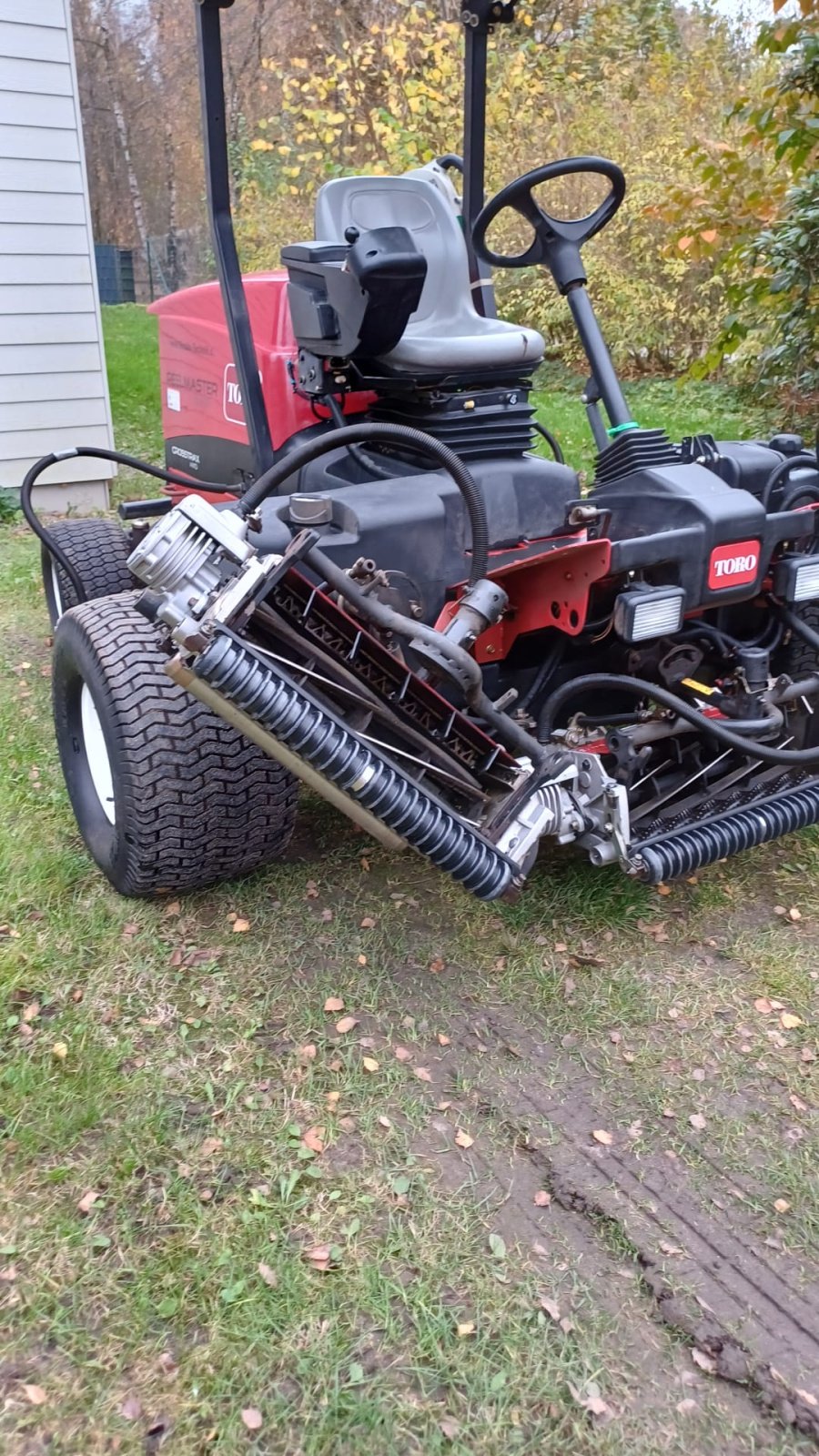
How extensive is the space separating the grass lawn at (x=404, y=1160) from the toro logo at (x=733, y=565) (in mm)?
845

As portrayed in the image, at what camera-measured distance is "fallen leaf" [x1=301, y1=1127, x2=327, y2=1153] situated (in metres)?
2.20

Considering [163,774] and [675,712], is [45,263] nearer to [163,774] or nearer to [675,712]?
[163,774]

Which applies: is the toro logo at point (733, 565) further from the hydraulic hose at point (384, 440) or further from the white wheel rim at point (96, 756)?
the white wheel rim at point (96, 756)

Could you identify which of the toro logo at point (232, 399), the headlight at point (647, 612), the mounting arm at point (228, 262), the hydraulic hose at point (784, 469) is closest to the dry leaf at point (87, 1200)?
the headlight at point (647, 612)

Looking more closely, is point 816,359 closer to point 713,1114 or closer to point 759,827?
point 759,827

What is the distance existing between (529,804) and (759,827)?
598mm

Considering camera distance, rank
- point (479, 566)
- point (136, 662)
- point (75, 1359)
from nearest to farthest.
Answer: point (75, 1359) < point (479, 566) < point (136, 662)

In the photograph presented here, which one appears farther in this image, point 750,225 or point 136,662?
point 750,225

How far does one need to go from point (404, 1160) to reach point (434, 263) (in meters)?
2.28

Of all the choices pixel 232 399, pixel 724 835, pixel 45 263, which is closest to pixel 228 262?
pixel 232 399

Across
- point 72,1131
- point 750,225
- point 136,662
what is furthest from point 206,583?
point 750,225

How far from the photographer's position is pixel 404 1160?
218 cm

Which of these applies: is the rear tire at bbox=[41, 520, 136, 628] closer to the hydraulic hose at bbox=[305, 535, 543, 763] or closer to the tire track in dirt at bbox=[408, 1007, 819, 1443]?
the hydraulic hose at bbox=[305, 535, 543, 763]

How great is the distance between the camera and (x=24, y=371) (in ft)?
22.2
